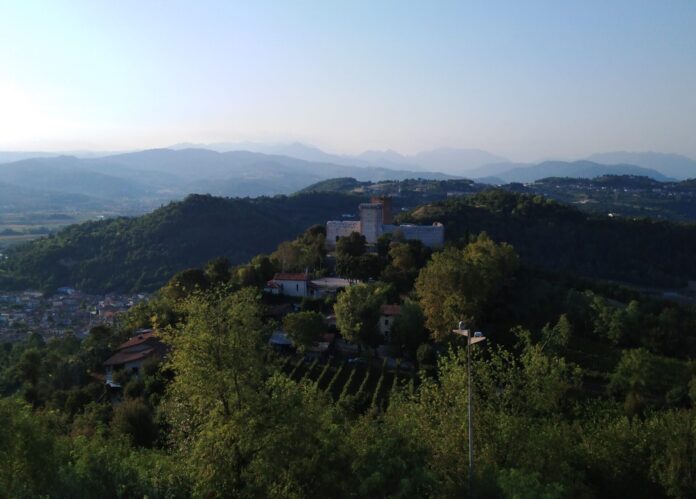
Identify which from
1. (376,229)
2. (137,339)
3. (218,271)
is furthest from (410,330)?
(376,229)

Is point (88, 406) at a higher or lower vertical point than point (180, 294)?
lower

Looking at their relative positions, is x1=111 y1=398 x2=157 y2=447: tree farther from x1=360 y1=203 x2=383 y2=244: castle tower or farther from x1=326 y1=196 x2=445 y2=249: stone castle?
x1=360 y1=203 x2=383 y2=244: castle tower

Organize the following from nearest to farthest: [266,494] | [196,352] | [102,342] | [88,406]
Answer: [266,494] → [196,352] → [88,406] → [102,342]

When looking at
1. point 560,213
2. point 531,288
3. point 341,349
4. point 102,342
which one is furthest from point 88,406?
point 560,213

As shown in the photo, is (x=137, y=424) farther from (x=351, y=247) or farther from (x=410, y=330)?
Result: (x=351, y=247)

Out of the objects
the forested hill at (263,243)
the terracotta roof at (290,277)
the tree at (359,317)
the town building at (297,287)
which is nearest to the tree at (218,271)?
the town building at (297,287)

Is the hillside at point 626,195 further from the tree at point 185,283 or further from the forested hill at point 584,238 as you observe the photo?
the tree at point 185,283

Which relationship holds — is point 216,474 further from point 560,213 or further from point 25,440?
point 560,213
